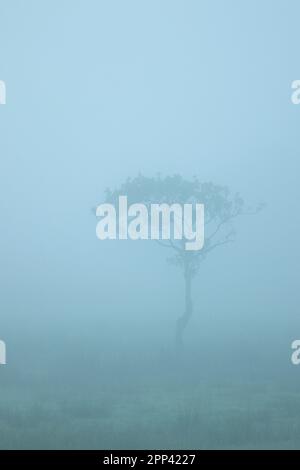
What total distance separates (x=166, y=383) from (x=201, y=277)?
8400cm

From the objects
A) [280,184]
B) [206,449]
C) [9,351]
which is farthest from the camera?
[280,184]

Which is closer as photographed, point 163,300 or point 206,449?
point 206,449

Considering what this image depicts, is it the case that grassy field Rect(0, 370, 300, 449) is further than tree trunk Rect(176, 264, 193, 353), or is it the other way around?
tree trunk Rect(176, 264, 193, 353)

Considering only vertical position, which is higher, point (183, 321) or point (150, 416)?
point (183, 321)

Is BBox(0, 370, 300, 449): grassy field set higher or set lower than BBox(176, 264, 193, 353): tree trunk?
lower

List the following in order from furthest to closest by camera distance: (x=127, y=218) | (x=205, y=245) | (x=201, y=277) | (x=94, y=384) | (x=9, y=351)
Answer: (x=201, y=277), (x=127, y=218), (x=205, y=245), (x=9, y=351), (x=94, y=384)

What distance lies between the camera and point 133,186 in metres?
47.3

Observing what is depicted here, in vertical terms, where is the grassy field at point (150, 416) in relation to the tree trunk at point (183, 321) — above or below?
below

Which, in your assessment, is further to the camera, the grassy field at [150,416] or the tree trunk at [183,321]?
the tree trunk at [183,321]

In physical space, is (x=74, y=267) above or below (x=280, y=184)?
below

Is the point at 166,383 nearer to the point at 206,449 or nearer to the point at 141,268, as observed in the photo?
the point at 206,449

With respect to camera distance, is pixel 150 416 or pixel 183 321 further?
pixel 183 321

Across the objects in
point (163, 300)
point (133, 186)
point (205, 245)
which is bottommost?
point (163, 300)

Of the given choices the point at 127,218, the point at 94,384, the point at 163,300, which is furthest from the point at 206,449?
the point at 163,300
